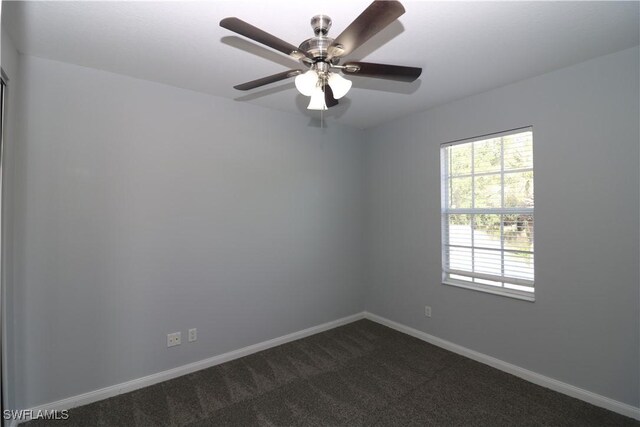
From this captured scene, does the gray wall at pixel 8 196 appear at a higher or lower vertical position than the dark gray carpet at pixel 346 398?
higher

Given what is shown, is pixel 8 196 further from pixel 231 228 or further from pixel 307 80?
pixel 307 80

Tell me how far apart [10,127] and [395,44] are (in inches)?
103

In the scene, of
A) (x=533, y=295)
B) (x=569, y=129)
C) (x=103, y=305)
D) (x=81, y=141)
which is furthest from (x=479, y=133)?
(x=103, y=305)

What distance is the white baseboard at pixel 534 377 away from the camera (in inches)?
83.7

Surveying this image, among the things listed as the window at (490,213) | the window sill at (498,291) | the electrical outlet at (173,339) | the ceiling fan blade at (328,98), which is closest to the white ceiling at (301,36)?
the ceiling fan blade at (328,98)

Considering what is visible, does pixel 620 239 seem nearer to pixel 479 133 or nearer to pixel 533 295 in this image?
pixel 533 295

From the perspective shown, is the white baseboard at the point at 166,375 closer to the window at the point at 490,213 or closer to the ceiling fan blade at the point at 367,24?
the window at the point at 490,213

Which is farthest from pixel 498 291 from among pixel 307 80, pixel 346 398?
pixel 307 80

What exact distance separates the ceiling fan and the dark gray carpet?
7.13 feet

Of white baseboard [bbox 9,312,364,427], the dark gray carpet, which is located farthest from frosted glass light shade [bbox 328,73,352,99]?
white baseboard [bbox 9,312,364,427]

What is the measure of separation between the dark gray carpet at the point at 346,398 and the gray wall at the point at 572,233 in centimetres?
29

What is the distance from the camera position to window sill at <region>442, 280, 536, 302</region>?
8.56 ft

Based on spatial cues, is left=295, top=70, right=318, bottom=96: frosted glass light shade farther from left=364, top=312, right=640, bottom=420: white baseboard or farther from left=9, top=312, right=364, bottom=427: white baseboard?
left=364, top=312, right=640, bottom=420: white baseboard

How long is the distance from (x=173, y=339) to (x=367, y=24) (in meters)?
2.80
